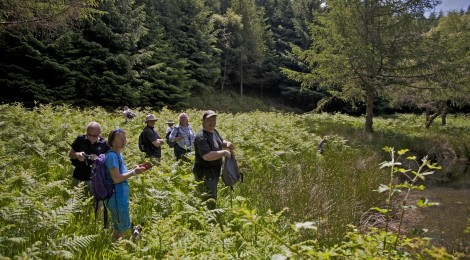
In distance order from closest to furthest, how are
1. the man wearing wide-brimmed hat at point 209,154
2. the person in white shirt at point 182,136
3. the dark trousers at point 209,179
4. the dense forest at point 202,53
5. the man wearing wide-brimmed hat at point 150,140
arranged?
the man wearing wide-brimmed hat at point 209,154, the dark trousers at point 209,179, the man wearing wide-brimmed hat at point 150,140, the person in white shirt at point 182,136, the dense forest at point 202,53

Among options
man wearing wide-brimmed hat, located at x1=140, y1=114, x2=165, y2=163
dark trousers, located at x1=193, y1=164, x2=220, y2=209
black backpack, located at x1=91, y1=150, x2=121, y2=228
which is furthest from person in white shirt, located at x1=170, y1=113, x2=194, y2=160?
black backpack, located at x1=91, y1=150, x2=121, y2=228

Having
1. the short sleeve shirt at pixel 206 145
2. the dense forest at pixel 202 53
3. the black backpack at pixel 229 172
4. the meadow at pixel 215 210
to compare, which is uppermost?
the dense forest at pixel 202 53

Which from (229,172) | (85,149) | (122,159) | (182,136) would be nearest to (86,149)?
(85,149)

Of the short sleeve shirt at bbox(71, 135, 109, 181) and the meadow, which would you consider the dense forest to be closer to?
the meadow

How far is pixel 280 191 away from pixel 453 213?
4542 mm

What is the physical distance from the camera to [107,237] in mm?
4148

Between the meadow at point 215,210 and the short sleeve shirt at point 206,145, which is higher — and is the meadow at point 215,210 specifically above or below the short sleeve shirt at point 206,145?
below

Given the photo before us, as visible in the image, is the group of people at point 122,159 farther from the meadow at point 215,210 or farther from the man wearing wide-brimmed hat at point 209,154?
the meadow at point 215,210

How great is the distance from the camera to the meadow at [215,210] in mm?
3262

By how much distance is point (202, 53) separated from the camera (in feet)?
107

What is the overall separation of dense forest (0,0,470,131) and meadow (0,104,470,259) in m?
3.90

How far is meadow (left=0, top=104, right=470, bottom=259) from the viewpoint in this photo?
326 cm

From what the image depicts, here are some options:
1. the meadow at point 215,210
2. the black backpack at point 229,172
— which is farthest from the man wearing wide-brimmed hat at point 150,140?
the black backpack at point 229,172

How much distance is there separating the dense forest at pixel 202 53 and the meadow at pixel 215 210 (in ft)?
12.8
